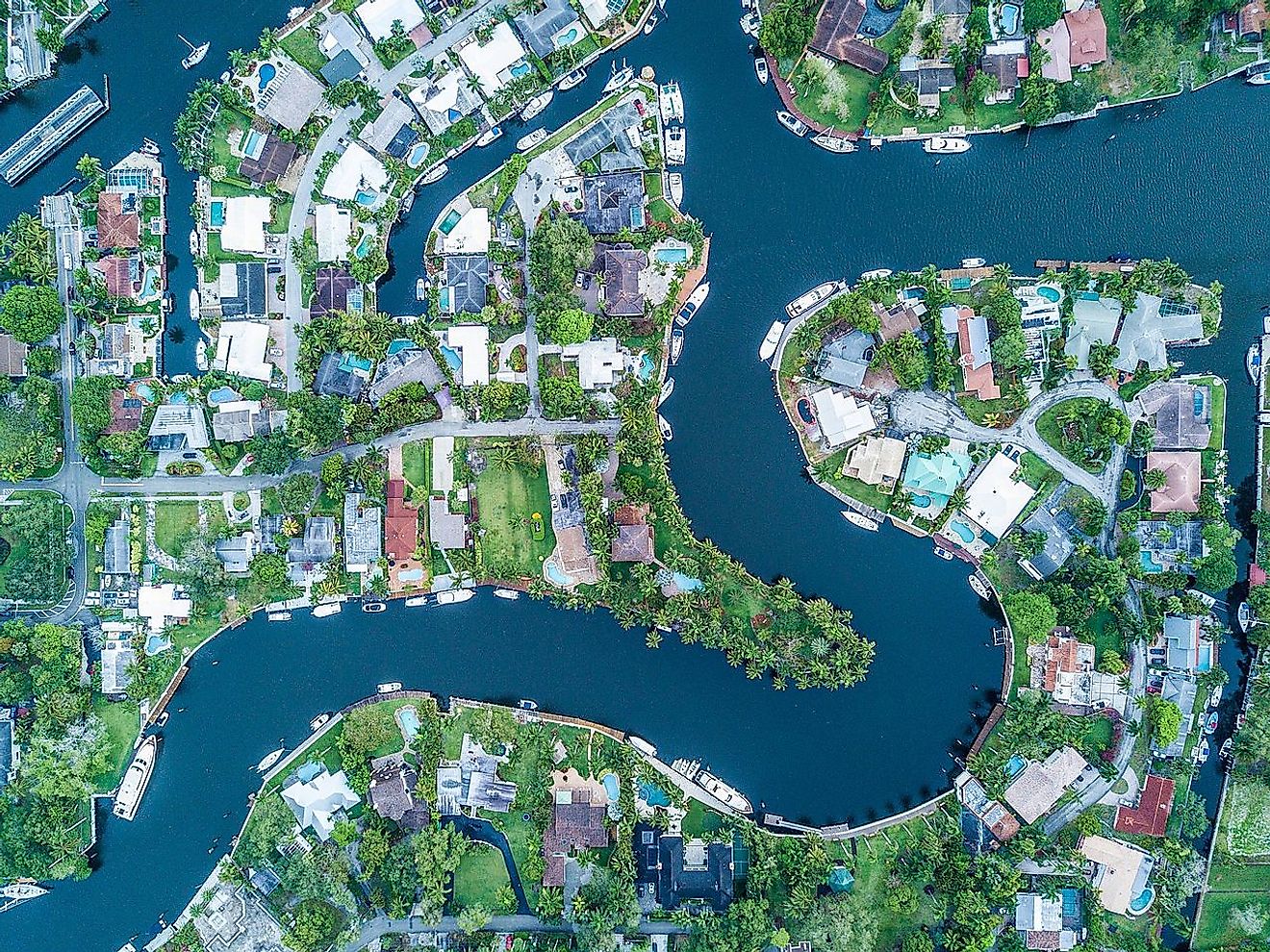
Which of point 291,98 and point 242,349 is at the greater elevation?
point 291,98

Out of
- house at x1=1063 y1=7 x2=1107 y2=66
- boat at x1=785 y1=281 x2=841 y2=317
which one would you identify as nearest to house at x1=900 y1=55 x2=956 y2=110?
house at x1=1063 y1=7 x2=1107 y2=66

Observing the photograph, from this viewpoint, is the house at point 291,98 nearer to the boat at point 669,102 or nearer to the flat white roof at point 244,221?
the flat white roof at point 244,221

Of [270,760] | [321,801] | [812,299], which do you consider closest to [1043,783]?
[812,299]

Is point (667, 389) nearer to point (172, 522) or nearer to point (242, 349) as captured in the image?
point (242, 349)

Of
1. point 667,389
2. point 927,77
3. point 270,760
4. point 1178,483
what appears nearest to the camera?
point 1178,483

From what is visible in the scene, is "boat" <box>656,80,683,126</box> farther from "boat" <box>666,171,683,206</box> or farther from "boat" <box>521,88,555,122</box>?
"boat" <box>521,88,555,122</box>

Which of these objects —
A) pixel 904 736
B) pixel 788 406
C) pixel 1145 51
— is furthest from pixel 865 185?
pixel 904 736

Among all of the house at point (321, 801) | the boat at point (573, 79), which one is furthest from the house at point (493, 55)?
the house at point (321, 801)

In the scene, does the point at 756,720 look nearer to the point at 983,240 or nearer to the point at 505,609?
the point at 505,609
